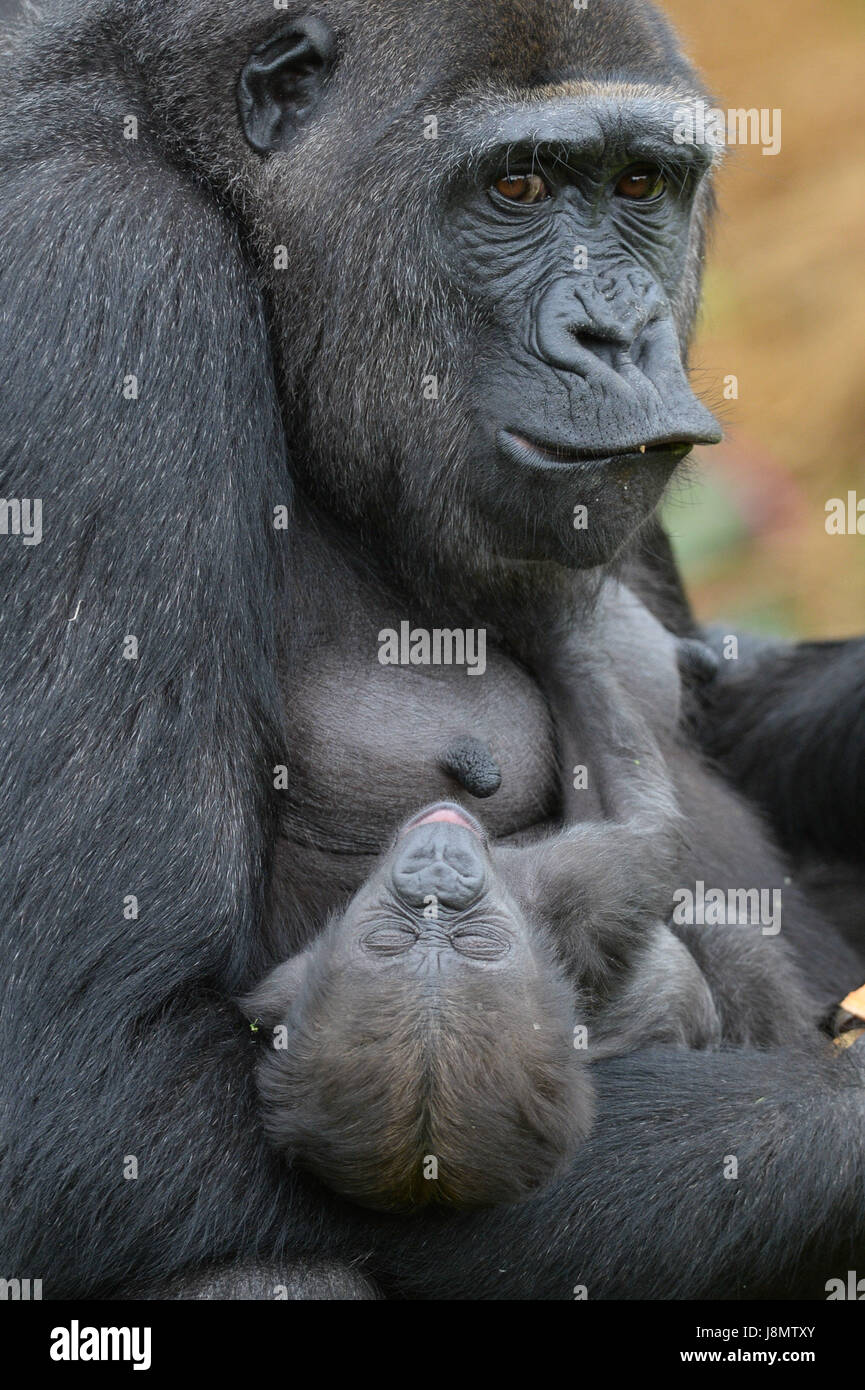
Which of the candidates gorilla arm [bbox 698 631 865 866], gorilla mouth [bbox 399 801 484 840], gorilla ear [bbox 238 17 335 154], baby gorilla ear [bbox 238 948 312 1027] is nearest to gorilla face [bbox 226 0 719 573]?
gorilla ear [bbox 238 17 335 154]

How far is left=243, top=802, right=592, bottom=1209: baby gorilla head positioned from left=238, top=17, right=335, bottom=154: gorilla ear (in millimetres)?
1501

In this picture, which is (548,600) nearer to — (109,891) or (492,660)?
(492,660)

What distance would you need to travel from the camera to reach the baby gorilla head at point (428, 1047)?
3.00m

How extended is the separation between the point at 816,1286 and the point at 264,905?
1354 mm

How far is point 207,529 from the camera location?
3.29 metres

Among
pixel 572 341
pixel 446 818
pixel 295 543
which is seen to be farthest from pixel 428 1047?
pixel 572 341

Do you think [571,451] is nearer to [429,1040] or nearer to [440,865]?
[440,865]

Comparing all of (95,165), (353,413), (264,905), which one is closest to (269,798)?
(264,905)

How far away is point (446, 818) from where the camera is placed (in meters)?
3.31

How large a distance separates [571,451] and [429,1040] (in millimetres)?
1215

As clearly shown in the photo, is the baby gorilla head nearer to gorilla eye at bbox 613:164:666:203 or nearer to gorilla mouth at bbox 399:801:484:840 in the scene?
gorilla mouth at bbox 399:801:484:840

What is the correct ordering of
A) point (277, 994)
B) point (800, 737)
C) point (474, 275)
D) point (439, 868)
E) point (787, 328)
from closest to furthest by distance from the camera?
point (439, 868)
point (277, 994)
point (474, 275)
point (800, 737)
point (787, 328)

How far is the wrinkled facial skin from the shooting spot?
343 cm

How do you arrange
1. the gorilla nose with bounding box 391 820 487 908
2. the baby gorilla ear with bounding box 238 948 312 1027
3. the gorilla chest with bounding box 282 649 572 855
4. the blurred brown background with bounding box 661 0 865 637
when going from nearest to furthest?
the gorilla nose with bounding box 391 820 487 908, the baby gorilla ear with bounding box 238 948 312 1027, the gorilla chest with bounding box 282 649 572 855, the blurred brown background with bounding box 661 0 865 637
